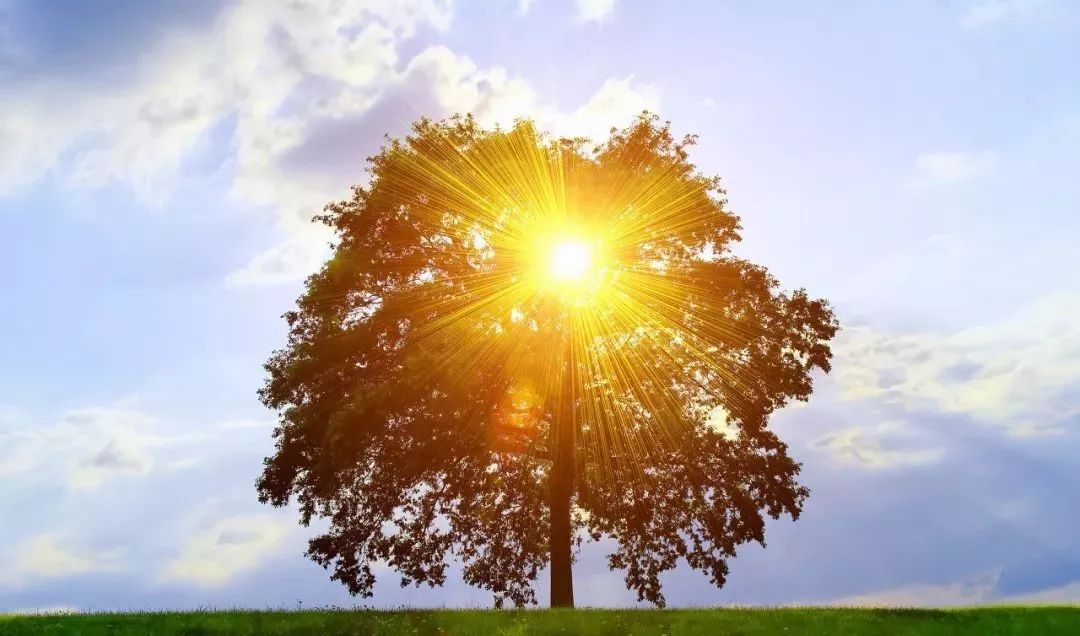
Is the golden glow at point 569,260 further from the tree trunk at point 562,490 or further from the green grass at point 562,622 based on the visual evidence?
the green grass at point 562,622

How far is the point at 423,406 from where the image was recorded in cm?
2508

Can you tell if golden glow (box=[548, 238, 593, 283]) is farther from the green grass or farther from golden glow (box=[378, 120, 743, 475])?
the green grass

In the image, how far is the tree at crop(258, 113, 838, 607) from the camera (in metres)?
26.4

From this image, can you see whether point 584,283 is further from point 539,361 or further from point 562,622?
point 562,622

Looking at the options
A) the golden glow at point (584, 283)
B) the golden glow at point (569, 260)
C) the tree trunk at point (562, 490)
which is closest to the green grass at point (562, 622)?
the tree trunk at point (562, 490)

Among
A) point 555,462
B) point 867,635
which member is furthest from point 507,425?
point 867,635

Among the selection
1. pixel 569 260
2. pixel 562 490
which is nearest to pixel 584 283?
pixel 569 260

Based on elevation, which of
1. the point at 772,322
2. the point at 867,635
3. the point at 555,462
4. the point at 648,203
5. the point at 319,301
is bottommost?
the point at 867,635

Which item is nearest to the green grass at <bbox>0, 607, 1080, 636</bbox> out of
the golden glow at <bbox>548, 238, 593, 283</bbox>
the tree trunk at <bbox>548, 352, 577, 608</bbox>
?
the tree trunk at <bbox>548, 352, 577, 608</bbox>

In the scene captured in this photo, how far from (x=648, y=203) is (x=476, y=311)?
7.69 metres

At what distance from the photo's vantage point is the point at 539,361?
2645 cm

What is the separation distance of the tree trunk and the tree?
2.7 inches

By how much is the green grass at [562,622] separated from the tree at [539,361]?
5200mm

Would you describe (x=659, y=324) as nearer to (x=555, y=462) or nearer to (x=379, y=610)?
(x=555, y=462)
